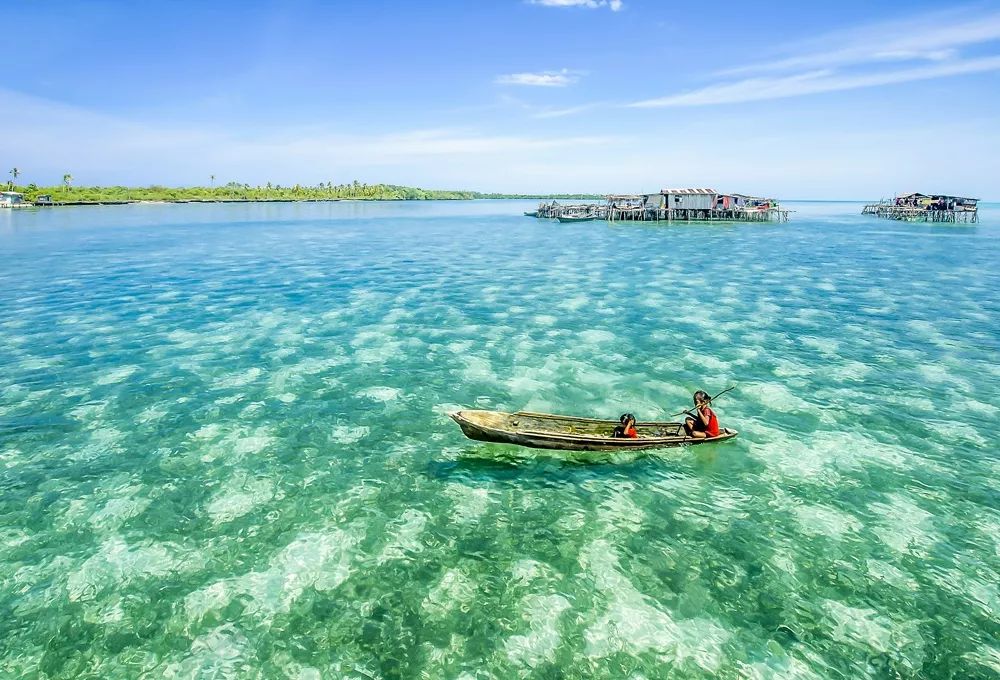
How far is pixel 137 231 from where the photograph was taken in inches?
4146

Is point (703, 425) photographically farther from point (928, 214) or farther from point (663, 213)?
point (928, 214)

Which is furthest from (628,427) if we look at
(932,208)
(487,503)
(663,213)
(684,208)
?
(932,208)

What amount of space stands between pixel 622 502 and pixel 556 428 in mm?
3597

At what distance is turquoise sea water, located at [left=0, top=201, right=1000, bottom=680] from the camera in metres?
11.7

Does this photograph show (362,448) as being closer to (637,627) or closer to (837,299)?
(637,627)

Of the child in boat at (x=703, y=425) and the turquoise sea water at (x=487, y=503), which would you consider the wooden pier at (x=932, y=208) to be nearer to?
the turquoise sea water at (x=487, y=503)

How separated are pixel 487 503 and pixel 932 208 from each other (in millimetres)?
154237

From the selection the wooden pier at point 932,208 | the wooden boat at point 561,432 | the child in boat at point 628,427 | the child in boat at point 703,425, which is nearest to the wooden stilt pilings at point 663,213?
the wooden pier at point 932,208

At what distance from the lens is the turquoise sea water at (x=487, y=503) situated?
1173 cm

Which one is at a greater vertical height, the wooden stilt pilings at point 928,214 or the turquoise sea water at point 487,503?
the wooden stilt pilings at point 928,214

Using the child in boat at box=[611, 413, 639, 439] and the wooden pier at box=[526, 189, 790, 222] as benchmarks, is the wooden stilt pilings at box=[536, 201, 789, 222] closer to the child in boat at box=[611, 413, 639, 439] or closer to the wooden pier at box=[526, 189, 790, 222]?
the wooden pier at box=[526, 189, 790, 222]

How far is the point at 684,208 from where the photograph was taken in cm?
11731

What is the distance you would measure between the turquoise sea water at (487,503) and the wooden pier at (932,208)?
366ft

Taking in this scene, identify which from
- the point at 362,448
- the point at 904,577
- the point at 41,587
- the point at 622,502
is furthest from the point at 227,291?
the point at 904,577
